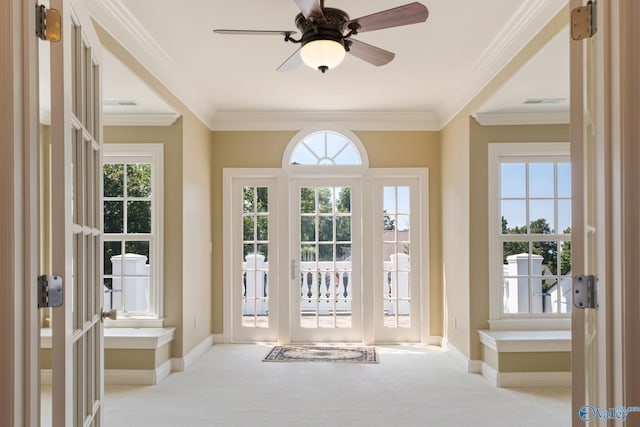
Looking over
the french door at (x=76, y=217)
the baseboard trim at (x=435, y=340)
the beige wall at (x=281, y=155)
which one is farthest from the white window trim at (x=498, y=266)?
the french door at (x=76, y=217)

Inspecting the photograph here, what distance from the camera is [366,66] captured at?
4.55 m

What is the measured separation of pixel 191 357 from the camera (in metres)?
5.34

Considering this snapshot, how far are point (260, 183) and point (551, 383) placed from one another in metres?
3.76

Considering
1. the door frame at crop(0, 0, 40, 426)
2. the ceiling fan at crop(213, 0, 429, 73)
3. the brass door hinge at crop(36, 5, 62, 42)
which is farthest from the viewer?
the ceiling fan at crop(213, 0, 429, 73)

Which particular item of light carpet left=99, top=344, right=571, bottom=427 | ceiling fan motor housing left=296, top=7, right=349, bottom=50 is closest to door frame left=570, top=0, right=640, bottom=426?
ceiling fan motor housing left=296, top=7, right=349, bottom=50

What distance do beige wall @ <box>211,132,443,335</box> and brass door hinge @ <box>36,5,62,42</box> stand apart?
4.77 m

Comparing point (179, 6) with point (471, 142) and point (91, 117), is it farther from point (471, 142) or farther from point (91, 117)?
point (471, 142)

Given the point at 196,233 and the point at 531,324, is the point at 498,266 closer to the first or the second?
the point at 531,324

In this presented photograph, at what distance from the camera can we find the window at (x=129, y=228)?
5.21 m

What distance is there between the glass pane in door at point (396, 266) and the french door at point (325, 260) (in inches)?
12.4

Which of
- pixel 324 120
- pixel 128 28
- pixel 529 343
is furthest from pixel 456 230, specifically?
pixel 128 28

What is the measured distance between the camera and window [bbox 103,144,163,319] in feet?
17.1

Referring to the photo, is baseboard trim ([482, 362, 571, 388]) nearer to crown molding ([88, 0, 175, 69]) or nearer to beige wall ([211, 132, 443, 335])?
beige wall ([211, 132, 443, 335])

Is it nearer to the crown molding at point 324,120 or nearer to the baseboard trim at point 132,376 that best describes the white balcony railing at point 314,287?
the crown molding at point 324,120
